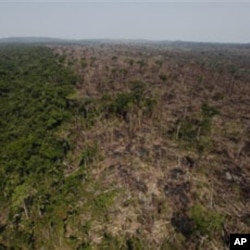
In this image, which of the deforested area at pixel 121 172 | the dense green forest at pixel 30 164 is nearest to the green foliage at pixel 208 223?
the deforested area at pixel 121 172

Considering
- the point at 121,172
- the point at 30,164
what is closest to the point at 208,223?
the point at 121,172

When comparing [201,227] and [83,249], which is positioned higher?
[201,227]

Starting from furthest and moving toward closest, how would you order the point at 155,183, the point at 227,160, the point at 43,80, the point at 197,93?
the point at 43,80 < the point at 197,93 < the point at 227,160 < the point at 155,183

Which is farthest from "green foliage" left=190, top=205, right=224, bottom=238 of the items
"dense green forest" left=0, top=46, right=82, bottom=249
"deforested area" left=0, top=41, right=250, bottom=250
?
"dense green forest" left=0, top=46, right=82, bottom=249

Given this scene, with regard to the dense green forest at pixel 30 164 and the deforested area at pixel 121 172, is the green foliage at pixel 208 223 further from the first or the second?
the dense green forest at pixel 30 164

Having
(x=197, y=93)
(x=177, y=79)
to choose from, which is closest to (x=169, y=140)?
(x=197, y=93)

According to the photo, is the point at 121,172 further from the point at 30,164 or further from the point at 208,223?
the point at 208,223

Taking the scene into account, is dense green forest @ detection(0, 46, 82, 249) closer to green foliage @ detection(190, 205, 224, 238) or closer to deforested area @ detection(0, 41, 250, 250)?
deforested area @ detection(0, 41, 250, 250)

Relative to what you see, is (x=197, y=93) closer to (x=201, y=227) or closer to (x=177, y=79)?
(x=177, y=79)
